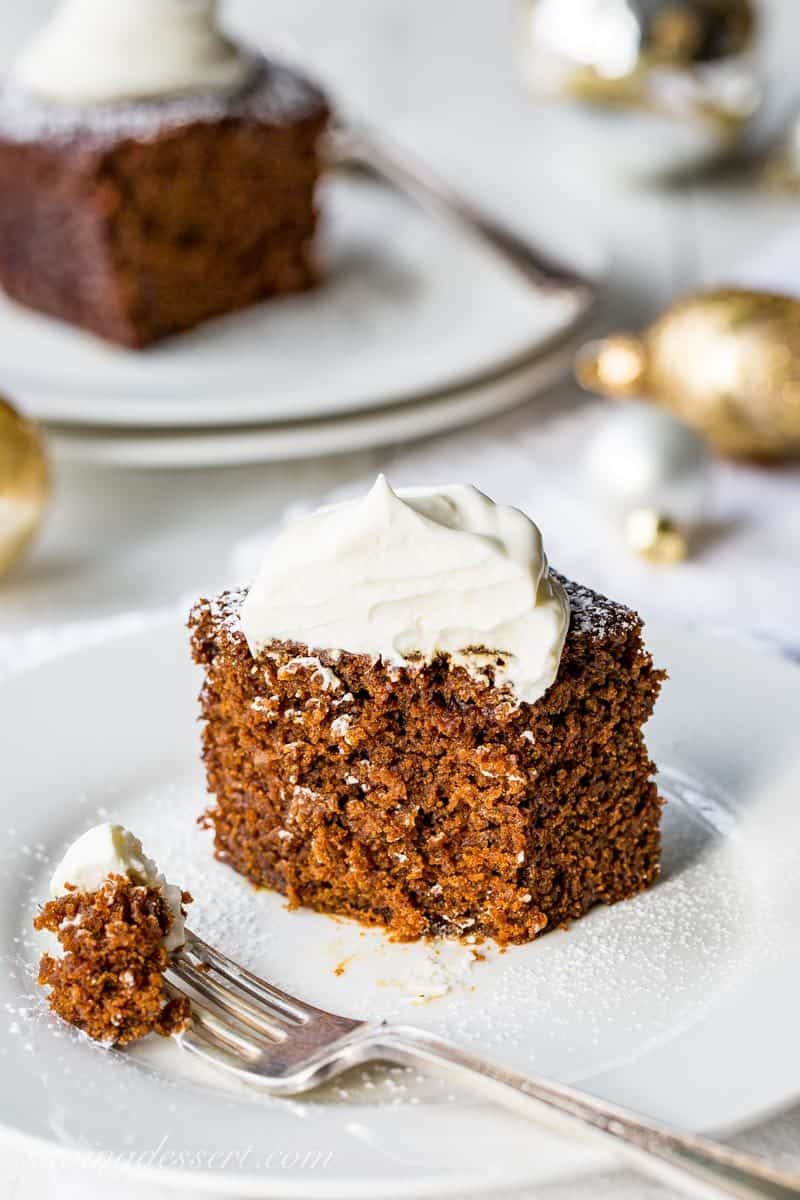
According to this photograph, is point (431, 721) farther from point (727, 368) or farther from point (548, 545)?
point (727, 368)

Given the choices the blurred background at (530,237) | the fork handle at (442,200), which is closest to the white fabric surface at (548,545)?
the blurred background at (530,237)

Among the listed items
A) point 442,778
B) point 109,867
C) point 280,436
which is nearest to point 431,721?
point 442,778

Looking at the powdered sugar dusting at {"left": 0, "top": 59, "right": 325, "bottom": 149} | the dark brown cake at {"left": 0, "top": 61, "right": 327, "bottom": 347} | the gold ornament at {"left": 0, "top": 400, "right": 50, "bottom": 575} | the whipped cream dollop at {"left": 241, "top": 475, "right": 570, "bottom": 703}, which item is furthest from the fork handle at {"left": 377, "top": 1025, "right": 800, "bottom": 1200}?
the powdered sugar dusting at {"left": 0, "top": 59, "right": 325, "bottom": 149}

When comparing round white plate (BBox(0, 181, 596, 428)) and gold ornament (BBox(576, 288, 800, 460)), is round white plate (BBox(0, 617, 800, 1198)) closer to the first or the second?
round white plate (BBox(0, 181, 596, 428))

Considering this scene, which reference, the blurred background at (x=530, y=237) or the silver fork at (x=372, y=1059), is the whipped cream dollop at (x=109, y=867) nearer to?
the silver fork at (x=372, y=1059)

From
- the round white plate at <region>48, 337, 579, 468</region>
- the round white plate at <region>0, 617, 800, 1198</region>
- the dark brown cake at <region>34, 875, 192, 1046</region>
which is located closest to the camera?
the round white plate at <region>0, 617, 800, 1198</region>
